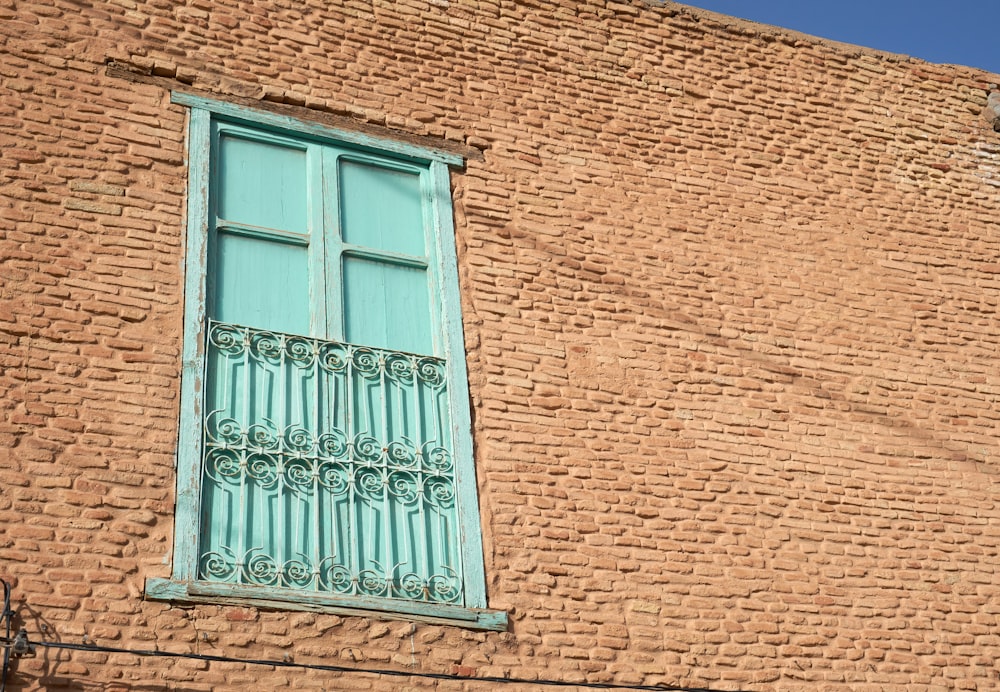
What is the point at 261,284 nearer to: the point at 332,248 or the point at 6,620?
the point at 332,248

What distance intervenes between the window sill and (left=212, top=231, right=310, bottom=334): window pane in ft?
5.01

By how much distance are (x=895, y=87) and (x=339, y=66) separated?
4440mm

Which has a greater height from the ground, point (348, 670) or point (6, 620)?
point (6, 620)

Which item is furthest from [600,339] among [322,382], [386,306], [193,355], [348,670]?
[348,670]

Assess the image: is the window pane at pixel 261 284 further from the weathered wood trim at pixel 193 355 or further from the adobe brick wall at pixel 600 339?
the adobe brick wall at pixel 600 339

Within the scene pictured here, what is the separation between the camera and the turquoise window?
6.20m

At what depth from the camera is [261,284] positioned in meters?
7.04

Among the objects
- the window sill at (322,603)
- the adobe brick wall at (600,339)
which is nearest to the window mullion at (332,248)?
the adobe brick wall at (600,339)

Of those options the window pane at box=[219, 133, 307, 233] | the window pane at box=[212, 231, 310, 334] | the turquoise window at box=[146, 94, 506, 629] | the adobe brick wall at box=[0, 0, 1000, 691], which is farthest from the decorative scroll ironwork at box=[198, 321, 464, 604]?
the window pane at box=[219, 133, 307, 233]

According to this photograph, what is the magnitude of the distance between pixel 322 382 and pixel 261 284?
70cm

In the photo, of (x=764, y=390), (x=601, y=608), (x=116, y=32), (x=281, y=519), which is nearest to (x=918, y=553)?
(x=764, y=390)

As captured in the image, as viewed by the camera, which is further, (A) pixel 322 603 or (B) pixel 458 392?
(B) pixel 458 392

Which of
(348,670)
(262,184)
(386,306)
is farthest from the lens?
(262,184)

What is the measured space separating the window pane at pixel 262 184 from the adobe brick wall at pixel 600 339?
0.29 meters
